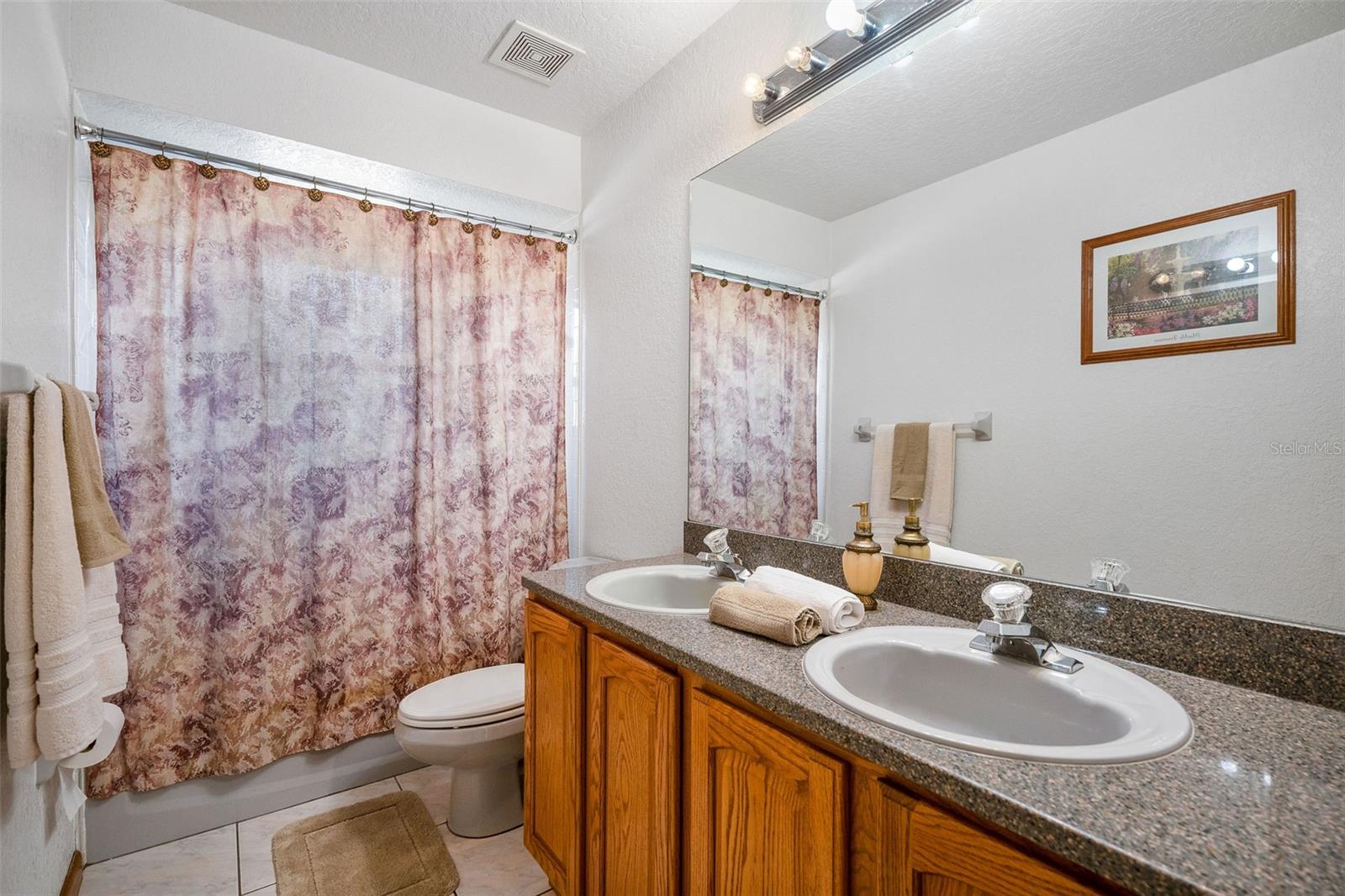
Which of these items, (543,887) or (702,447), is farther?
(702,447)

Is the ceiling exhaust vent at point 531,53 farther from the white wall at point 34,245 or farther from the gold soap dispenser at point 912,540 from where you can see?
the gold soap dispenser at point 912,540

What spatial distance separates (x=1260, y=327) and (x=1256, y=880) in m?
0.81

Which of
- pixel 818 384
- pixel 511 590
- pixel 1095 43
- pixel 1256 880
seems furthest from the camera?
pixel 511 590

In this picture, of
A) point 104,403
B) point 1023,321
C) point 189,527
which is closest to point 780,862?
point 1023,321

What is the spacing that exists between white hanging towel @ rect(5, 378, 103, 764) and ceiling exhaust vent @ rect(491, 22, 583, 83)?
1.62 metres

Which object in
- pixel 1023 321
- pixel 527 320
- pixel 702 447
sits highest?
pixel 527 320

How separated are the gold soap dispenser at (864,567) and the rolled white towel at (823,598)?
4.2 inches

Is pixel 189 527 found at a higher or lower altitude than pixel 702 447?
lower

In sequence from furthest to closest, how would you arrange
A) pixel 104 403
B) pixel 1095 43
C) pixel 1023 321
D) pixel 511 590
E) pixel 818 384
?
1. pixel 511 590
2. pixel 104 403
3. pixel 818 384
4. pixel 1023 321
5. pixel 1095 43

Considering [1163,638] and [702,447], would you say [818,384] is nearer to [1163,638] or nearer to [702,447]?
[702,447]

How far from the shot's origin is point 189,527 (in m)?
1.88

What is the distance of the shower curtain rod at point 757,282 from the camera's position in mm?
1643

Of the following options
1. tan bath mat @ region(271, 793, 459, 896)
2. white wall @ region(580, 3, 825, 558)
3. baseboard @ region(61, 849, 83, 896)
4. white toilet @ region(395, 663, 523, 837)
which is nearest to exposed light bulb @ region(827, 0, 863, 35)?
white wall @ region(580, 3, 825, 558)

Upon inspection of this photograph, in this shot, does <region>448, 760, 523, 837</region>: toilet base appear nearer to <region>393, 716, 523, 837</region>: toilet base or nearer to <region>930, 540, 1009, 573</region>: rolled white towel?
<region>393, 716, 523, 837</region>: toilet base
